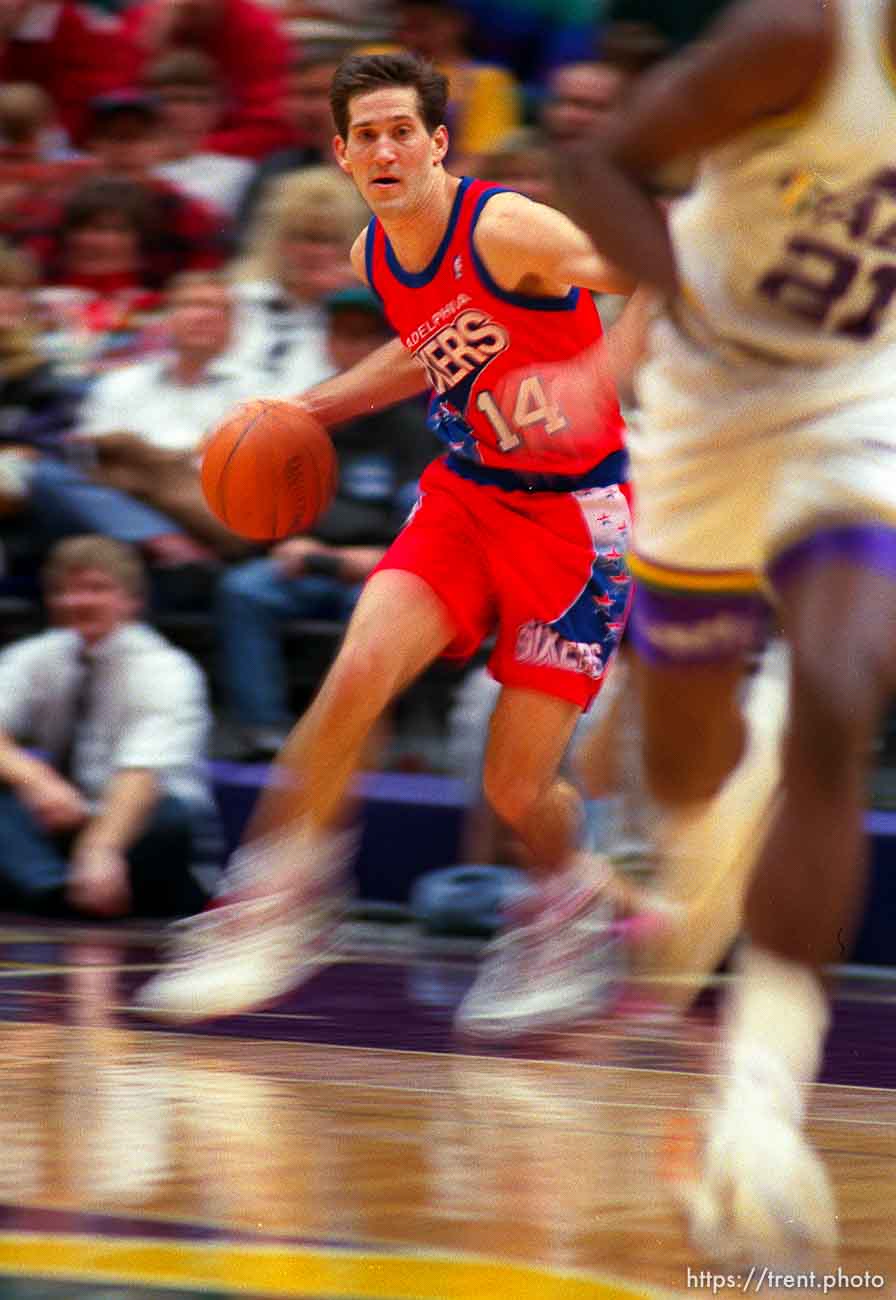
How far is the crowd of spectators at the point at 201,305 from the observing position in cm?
707

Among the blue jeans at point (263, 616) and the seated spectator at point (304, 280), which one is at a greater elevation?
the seated spectator at point (304, 280)

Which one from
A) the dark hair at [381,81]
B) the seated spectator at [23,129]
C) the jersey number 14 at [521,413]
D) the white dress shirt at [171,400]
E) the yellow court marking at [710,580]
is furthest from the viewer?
the seated spectator at [23,129]

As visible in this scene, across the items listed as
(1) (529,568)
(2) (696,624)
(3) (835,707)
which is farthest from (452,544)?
(3) (835,707)

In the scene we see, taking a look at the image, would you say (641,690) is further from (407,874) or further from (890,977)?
(407,874)

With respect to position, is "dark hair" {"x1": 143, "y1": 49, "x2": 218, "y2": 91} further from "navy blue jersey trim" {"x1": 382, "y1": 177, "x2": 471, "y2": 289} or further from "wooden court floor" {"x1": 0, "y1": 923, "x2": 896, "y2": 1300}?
"wooden court floor" {"x1": 0, "y1": 923, "x2": 896, "y2": 1300}

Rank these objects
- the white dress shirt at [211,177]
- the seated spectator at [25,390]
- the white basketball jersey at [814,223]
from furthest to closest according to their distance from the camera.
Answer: the white dress shirt at [211,177] < the seated spectator at [25,390] < the white basketball jersey at [814,223]

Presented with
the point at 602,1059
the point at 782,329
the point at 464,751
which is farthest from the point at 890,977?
the point at 782,329

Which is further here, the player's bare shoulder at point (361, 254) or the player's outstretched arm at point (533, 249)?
the player's bare shoulder at point (361, 254)

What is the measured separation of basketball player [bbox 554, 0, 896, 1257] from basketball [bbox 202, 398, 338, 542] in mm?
1589

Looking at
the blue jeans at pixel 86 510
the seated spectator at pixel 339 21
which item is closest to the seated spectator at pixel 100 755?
the blue jeans at pixel 86 510

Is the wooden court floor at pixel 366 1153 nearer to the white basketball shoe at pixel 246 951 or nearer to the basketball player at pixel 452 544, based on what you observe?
the white basketball shoe at pixel 246 951

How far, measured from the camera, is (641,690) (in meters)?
3.88

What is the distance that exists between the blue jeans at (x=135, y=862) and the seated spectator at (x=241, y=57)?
117 inches

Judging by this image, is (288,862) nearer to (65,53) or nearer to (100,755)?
(100,755)
